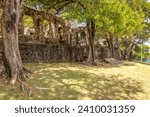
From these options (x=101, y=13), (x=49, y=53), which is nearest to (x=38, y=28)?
(x=49, y=53)

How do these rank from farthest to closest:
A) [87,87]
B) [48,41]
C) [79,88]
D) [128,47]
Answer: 1. [128,47]
2. [48,41]
3. [87,87]
4. [79,88]

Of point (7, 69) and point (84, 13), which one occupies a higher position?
point (84, 13)

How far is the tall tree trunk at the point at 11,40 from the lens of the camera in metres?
12.4

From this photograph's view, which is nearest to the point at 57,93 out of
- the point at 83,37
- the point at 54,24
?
the point at 54,24

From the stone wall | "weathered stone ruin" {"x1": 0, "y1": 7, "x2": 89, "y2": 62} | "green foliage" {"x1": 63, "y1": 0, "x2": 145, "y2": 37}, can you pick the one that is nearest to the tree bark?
"weathered stone ruin" {"x1": 0, "y1": 7, "x2": 89, "y2": 62}

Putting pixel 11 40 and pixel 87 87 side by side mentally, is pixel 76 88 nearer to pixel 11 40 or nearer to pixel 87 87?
pixel 87 87

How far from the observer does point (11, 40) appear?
507 inches

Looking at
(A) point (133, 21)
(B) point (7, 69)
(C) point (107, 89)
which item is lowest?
(C) point (107, 89)

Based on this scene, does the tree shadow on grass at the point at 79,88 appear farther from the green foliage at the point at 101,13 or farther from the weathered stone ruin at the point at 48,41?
the green foliage at the point at 101,13

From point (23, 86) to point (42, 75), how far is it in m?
3.53

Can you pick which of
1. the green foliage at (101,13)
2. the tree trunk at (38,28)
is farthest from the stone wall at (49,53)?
the green foliage at (101,13)

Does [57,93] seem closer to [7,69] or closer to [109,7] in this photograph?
[7,69]

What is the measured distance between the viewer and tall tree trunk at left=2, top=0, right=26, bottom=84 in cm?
1243

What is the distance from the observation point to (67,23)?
2905cm
